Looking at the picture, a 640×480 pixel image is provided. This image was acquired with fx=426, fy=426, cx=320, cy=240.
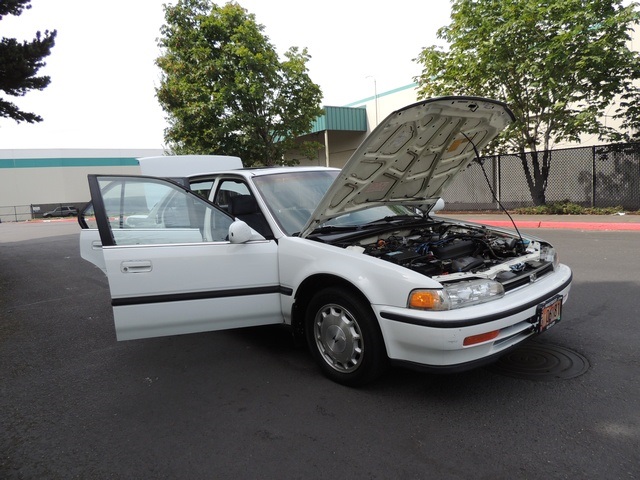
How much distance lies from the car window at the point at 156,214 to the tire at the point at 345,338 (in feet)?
3.32

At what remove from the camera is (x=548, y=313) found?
2.91 meters

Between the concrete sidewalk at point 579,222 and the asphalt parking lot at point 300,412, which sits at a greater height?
the concrete sidewalk at point 579,222

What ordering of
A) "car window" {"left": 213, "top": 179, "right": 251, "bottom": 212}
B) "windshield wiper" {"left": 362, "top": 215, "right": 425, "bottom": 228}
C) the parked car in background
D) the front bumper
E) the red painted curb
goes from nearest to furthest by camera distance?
the front bumper < "windshield wiper" {"left": 362, "top": 215, "right": 425, "bottom": 228} < "car window" {"left": 213, "top": 179, "right": 251, "bottom": 212} < the red painted curb < the parked car in background

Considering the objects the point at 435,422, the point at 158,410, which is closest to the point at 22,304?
the point at 158,410

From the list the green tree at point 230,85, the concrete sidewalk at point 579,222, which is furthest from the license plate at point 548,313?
the green tree at point 230,85

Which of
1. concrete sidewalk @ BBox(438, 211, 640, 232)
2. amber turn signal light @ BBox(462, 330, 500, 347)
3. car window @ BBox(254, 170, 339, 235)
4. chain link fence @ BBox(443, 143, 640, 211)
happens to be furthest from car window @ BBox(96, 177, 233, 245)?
chain link fence @ BBox(443, 143, 640, 211)

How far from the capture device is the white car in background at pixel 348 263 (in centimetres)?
261

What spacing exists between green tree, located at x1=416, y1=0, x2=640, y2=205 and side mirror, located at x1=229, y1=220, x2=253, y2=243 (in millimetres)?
11745

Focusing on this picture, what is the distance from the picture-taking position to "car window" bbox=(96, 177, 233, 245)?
3381 mm

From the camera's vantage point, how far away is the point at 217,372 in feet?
11.3

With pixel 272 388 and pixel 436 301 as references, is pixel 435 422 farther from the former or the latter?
pixel 272 388

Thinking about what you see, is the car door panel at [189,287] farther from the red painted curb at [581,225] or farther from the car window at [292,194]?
the red painted curb at [581,225]

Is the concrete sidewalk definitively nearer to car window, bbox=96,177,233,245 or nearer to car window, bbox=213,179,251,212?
car window, bbox=213,179,251,212

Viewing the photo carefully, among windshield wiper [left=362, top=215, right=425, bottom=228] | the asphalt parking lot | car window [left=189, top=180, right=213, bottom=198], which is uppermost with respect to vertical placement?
car window [left=189, top=180, right=213, bottom=198]
